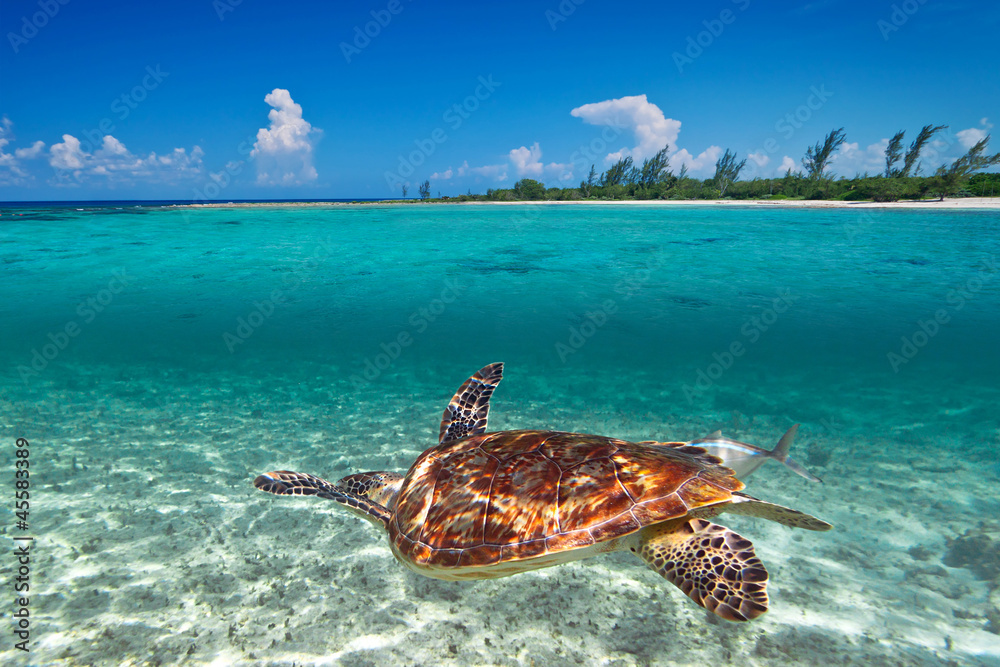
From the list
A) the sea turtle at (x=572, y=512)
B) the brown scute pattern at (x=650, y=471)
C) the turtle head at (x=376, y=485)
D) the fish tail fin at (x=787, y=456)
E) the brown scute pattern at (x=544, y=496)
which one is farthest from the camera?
the fish tail fin at (x=787, y=456)

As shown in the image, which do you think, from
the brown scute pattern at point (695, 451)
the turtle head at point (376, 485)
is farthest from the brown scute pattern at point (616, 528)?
the turtle head at point (376, 485)

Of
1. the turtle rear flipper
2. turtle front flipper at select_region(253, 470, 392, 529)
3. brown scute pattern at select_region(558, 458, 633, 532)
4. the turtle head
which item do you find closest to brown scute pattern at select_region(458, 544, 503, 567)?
brown scute pattern at select_region(558, 458, 633, 532)

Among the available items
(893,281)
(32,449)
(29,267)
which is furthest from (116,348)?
(893,281)

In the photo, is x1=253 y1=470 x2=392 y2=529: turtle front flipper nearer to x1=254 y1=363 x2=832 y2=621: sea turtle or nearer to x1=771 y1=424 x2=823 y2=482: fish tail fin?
x1=254 y1=363 x2=832 y2=621: sea turtle

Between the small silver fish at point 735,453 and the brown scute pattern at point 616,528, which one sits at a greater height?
the brown scute pattern at point 616,528

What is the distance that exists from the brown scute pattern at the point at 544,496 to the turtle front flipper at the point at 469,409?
0.81 m

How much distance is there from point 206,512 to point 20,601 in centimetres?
131

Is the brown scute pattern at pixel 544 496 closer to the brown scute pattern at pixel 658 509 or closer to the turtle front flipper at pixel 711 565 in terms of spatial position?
the brown scute pattern at pixel 658 509

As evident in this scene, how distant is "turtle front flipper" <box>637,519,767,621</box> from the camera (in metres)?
2.65

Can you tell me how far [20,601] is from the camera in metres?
3.46

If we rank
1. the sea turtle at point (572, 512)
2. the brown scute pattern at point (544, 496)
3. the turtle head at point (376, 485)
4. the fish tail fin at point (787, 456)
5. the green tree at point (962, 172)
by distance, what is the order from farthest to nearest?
the green tree at point (962, 172) → the fish tail fin at point (787, 456) → the turtle head at point (376, 485) → the brown scute pattern at point (544, 496) → the sea turtle at point (572, 512)

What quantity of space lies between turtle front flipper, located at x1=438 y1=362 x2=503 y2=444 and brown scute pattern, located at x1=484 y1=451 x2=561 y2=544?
44.6 inches

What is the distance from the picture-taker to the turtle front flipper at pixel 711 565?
2.65 m

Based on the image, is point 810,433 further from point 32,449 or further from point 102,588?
point 32,449
